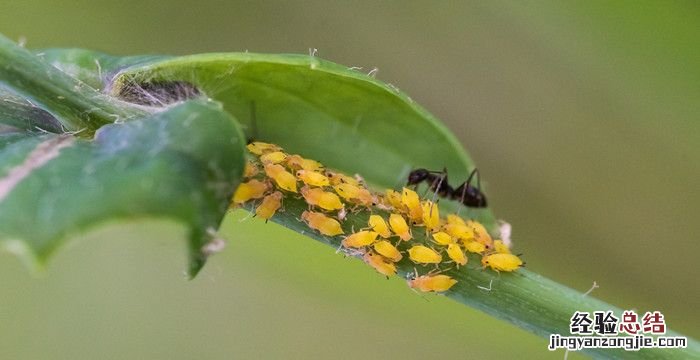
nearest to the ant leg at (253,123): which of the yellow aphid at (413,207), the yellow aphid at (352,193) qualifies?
the yellow aphid at (352,193)

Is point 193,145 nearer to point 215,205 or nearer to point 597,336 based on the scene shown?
point 215,205

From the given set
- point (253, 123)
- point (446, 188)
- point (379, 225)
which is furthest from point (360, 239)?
point (446, 188)

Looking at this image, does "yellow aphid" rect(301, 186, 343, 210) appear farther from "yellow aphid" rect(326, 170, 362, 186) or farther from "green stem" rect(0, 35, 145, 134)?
"green stem" rect(0, 35, 145, 134)

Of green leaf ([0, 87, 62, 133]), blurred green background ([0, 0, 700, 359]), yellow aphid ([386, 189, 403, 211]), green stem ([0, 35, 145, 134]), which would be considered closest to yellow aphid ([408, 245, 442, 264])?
yellow aphid ([386, 189, 403, 211])

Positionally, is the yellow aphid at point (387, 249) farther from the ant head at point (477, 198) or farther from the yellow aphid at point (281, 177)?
the ant head at point (477, 198)

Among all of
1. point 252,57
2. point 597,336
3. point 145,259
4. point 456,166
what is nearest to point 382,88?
point 252,57

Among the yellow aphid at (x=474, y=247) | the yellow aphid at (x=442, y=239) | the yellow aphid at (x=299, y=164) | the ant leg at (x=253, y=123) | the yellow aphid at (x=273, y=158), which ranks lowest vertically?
the yellow aphid at (x=442, y=239)
